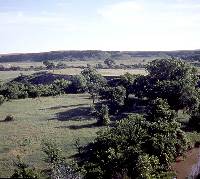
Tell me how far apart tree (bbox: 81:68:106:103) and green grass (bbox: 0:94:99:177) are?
3.51 metres

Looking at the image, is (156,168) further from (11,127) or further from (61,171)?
(11,127)

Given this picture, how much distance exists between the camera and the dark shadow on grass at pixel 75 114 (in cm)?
9321

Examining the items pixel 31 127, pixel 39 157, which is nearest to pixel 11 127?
pixel 31 127

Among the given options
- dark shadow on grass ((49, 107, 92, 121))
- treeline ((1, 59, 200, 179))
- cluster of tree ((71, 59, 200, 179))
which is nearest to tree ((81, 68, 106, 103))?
dark shadow on grass ((49, 107, 92, 121))

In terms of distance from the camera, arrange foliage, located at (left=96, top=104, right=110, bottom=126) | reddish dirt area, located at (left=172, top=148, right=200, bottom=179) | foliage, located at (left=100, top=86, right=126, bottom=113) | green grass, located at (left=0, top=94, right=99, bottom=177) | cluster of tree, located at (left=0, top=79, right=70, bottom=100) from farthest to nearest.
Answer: cluster of tree, located at (left=0, top=79, right=70, bottom=100) → foliage, located at (left=100, top=86, right=126, bottom=113) → foliage, located at (left=96, top=104, right=110, bottom=126) → green grass, located at (left=0, top=94, right=99, bottom=177) → reddish dirt area, located at (left=172, top=148, right=200, bottom=179)

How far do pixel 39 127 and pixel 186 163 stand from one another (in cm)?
3542

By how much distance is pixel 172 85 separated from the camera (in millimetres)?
93625

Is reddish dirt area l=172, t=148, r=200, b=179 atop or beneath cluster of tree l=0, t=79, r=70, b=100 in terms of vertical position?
beneath

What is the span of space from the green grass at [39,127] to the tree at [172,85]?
680 inches

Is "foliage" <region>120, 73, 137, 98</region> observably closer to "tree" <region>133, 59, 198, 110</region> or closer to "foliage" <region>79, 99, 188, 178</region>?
"tree" <region>133, 59, 198, 110</region>

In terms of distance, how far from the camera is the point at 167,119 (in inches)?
2847

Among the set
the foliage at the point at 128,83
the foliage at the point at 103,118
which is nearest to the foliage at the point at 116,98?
the foliage at the point at 128,83

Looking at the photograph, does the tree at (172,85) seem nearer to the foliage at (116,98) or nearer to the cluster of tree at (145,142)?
the cluster of tree at (145,142)

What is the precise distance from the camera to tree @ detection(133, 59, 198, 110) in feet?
294
